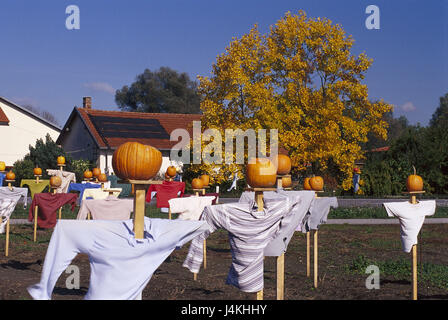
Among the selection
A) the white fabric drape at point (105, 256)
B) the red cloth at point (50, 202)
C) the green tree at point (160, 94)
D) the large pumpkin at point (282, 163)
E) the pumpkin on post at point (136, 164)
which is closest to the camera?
the white fabric drape at point (105, 256)

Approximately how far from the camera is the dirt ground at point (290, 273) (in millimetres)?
8195

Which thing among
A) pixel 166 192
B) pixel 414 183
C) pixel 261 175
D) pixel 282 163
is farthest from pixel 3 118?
pixel 261 175

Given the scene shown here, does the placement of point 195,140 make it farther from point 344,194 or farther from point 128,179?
point 128,179

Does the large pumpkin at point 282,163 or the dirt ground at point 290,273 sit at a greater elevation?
the large pumpkin at point 282,163

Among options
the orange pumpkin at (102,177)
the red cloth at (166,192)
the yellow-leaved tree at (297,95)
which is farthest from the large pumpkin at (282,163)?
the yellow-leaved tree at (297,95)

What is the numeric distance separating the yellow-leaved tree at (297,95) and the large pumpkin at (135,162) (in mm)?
Answer: 22627

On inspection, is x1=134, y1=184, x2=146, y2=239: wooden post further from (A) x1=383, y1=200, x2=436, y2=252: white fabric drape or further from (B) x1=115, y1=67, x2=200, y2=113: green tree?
(B) x1=115, y1=67, x2=200, y2=113: green tree

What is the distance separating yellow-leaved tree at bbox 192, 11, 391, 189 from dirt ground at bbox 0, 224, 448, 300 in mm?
12028

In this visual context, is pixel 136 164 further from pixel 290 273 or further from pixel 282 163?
pixel 290 273

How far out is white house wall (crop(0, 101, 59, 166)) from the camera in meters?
43.3

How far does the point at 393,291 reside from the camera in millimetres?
8656

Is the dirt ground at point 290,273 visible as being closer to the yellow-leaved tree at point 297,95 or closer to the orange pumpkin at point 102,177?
the orange pumpkin at point 102,177

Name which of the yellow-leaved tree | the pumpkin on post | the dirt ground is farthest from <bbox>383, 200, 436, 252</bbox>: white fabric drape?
the yellow-leaved tree

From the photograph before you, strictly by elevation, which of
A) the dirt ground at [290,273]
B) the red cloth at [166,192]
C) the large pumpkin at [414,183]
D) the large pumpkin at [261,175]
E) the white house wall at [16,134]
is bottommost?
the dirt ground at [290,273]
